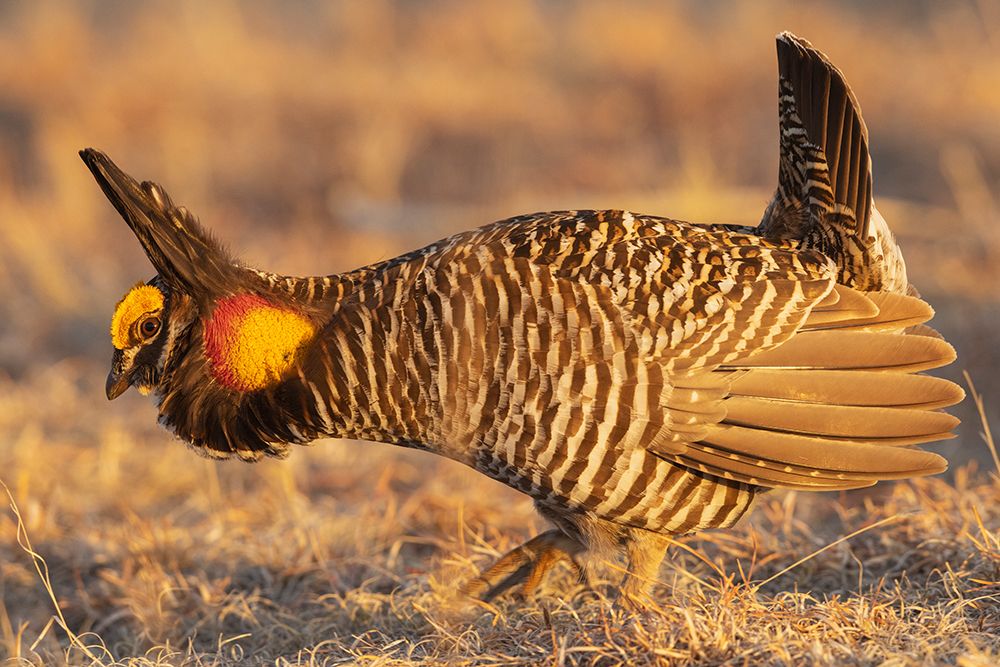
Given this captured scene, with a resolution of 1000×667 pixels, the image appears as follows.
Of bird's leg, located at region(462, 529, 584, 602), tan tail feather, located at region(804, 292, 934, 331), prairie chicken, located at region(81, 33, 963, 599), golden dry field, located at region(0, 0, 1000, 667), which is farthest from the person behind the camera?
bird's leg, located at region(462, 529, 584, 602)

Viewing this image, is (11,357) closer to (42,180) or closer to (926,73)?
(42,180)

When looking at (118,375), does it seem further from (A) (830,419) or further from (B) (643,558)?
(A) (830,419)

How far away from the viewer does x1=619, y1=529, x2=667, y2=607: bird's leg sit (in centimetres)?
355

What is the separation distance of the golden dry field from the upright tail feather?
0.81 m

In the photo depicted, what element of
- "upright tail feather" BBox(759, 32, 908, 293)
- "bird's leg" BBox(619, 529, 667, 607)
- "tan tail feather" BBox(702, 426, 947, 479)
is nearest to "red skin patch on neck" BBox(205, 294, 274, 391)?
"bird's leg" BBox(619, 529, 667, 607)

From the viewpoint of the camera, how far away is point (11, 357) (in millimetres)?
6895

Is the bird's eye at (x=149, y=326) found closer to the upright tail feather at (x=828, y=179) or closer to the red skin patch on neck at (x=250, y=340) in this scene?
the red skin patch on neck at (x=250, y=340)

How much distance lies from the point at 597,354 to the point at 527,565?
3.15 ft

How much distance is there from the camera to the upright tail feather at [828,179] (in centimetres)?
358

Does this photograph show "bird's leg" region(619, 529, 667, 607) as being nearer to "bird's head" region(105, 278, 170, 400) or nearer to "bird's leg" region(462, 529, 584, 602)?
"bird's leg" region(462, 529, 584, 602)

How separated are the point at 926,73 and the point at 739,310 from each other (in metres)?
7.79

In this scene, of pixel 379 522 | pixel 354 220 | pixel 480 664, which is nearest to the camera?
pixel 480 664

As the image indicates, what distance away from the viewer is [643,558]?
359 centimetres

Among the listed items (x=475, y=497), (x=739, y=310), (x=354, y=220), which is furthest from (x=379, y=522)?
(x=354, y=220)
